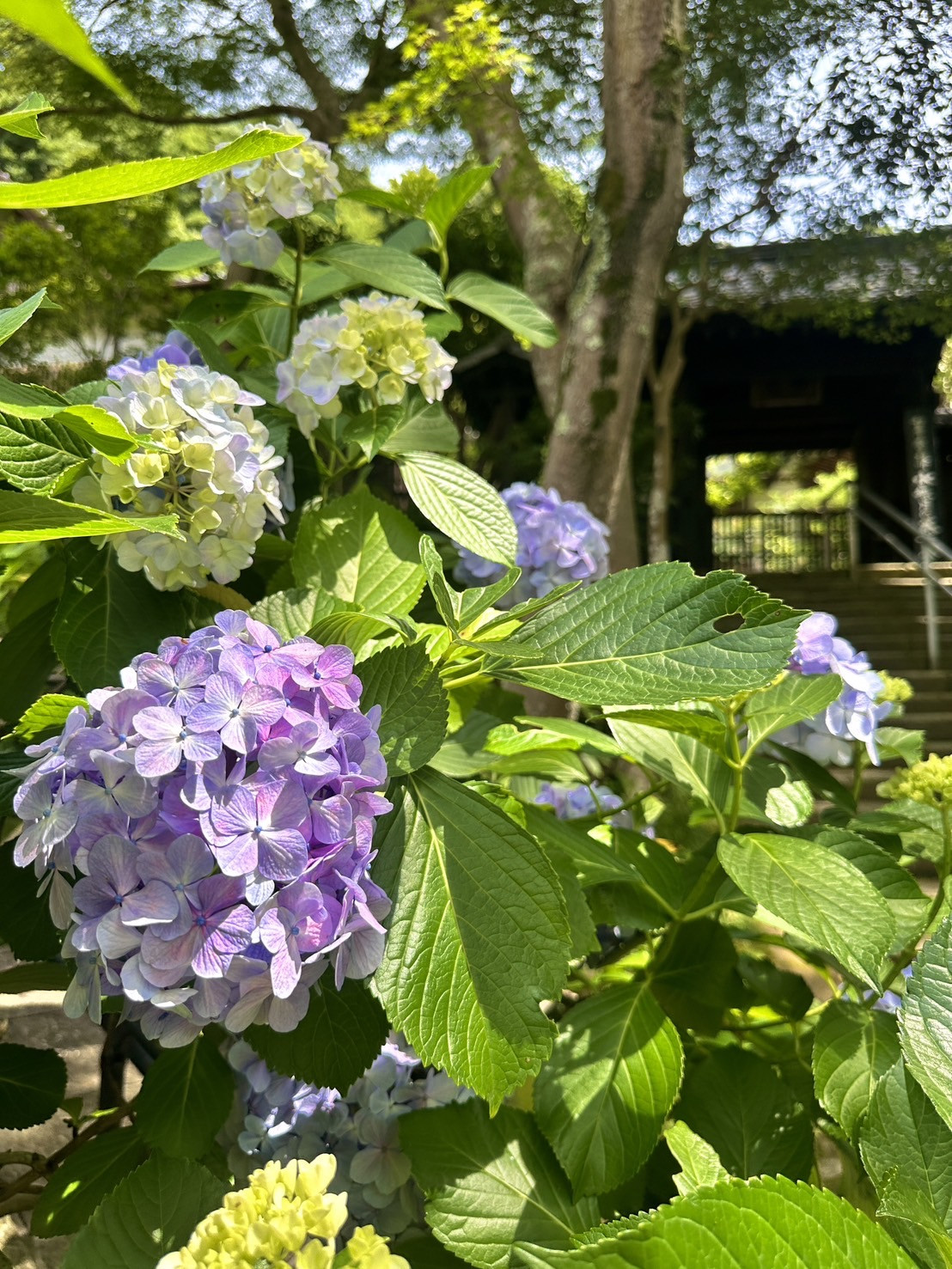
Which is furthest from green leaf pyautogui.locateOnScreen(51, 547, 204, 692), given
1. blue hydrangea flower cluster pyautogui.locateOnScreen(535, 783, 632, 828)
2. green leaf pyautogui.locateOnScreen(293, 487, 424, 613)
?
blue hydrangea flower cluster pyautogui.locateOnScreen(535, 783, 632, 828)

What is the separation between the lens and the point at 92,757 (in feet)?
1.60

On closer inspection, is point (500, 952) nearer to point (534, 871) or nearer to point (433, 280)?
point (534, 871)

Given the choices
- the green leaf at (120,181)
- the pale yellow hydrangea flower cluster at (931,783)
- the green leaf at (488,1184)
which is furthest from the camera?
the pale yellow hydrangea flower cluster at (931,783)

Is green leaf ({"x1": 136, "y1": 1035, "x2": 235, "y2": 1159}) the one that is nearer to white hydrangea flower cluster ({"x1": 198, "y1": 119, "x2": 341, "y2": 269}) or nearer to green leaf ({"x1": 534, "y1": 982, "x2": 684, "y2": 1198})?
green leaf ({"x1": 534, "y1": 982, "x2": 684, "y2": 1198})

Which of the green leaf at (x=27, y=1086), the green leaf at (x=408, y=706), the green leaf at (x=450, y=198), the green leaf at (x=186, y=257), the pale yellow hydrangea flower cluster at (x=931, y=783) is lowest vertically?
the green leaf at (x=27, y=1086)

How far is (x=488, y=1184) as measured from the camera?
2.29 feet

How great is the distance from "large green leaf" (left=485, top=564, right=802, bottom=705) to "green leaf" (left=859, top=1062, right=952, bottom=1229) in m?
0.24

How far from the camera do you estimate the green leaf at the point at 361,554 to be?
2.56ft

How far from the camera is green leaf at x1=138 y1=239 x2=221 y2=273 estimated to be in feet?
3.49

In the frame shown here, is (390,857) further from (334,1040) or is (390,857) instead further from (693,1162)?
(693,1162)

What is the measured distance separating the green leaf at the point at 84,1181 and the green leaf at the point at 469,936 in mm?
345

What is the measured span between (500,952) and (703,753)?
42 centimetres

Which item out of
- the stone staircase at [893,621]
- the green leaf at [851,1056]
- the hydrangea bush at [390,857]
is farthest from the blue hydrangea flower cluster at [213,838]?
the stone staircase at [893,621]

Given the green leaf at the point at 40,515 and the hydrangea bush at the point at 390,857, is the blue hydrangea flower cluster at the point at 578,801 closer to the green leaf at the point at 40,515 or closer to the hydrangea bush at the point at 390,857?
the hydrangea bush at the point at 390,857
